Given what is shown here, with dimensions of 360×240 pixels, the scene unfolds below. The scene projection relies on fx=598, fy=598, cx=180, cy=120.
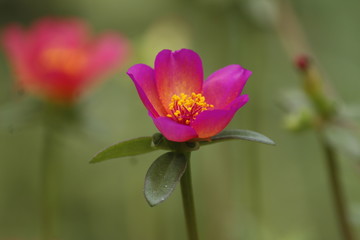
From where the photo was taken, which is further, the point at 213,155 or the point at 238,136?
the point at 213,155

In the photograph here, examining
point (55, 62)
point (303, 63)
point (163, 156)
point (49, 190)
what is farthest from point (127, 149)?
point (55, 62)

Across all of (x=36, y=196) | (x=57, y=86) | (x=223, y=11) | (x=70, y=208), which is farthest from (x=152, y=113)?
(x=36, y=196)

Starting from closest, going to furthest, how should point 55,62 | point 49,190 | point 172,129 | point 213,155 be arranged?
point 172,129 < point 49,190 < point 55,62 < point 213,155

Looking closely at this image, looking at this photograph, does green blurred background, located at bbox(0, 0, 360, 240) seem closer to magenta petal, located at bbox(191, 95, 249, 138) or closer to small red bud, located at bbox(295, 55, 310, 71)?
small red bud, located at bbox(295, 55, 310, 71)

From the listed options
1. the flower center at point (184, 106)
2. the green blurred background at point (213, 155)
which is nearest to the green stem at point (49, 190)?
the green blurred background at point (213, 155)

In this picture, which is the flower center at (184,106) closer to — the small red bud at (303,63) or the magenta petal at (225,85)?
the magenta petal at (225,85)

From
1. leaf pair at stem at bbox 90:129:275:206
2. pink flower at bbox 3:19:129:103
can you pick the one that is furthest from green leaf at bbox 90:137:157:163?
pink flower at bbox 3:19:129:103

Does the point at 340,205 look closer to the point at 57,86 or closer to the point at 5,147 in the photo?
the point at 57,86

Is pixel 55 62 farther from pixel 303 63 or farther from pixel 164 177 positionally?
pixel 164 177
